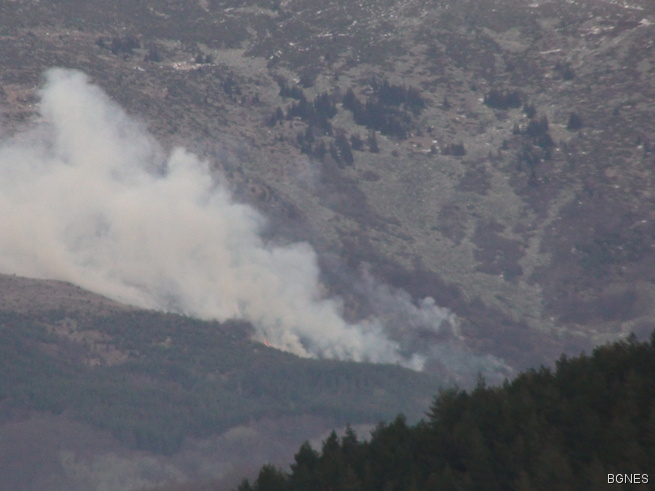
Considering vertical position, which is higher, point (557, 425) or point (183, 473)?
point (183, 473)

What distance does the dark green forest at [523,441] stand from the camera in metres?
60.5

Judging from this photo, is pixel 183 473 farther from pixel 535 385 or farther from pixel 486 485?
pixel 486 485

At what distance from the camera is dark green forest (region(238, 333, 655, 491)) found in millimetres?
60469

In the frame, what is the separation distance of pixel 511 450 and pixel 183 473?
134788mm

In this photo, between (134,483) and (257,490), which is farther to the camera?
(134,483)

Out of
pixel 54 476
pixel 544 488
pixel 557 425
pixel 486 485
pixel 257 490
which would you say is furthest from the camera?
pixel 54 476

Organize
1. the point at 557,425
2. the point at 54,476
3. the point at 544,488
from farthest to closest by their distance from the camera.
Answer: the point at 54,476
the point at 557,425
the point at 544,488

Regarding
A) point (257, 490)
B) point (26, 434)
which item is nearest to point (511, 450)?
point (257, 490)

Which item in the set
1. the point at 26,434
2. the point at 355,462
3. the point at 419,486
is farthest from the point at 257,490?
the point at 26,434

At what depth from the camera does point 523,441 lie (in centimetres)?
6781

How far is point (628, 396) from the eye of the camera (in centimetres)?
6894

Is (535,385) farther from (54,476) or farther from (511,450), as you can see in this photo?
(54,476)

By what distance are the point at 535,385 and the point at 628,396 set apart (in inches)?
497

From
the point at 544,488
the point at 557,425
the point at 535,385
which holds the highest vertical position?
the point at 535,385
